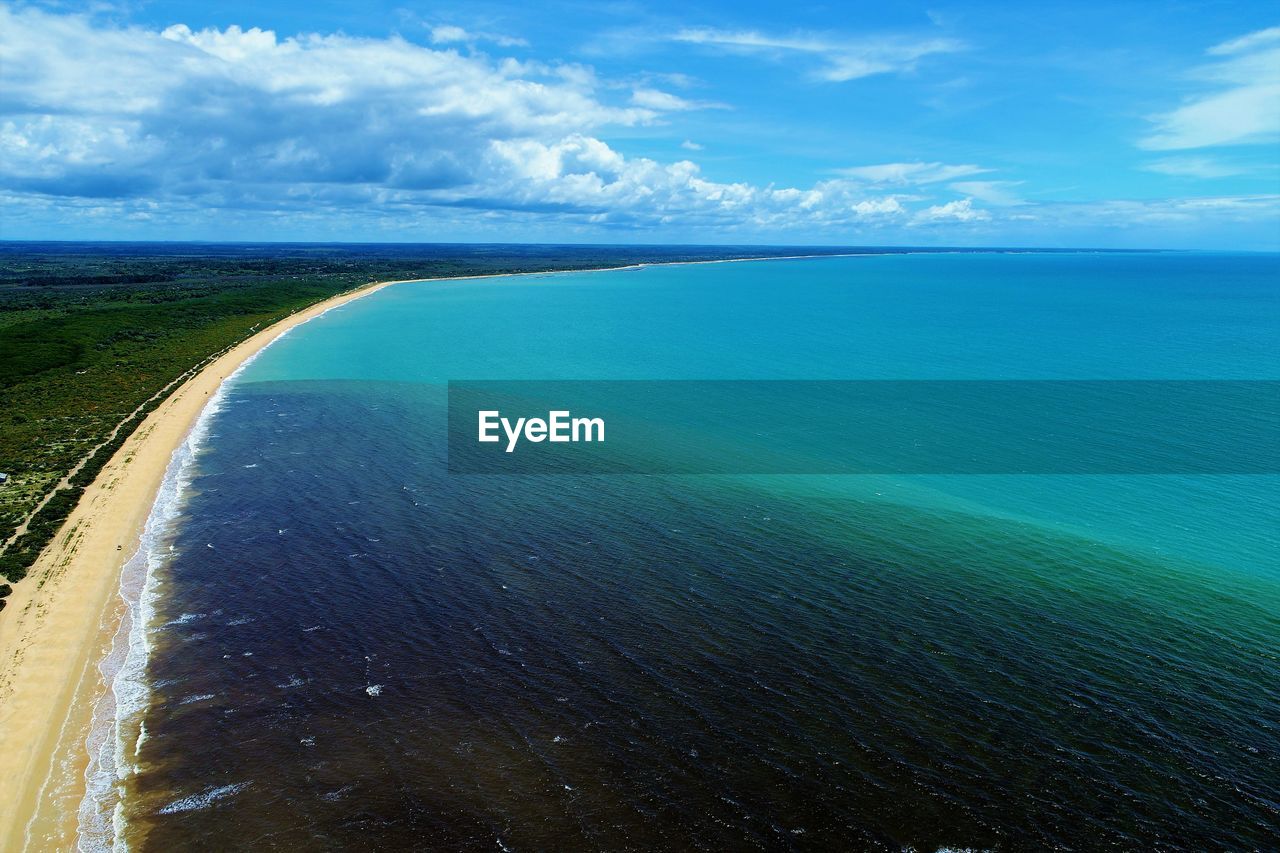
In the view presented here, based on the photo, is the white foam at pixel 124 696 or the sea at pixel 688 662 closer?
the white foam at pixel 124 696

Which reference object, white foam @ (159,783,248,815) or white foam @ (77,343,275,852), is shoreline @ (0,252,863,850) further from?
white foam @ (159,783,248,815)

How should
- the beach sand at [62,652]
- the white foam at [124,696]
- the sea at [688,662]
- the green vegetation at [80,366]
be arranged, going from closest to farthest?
1. the white foam at [124,696]
2. the sea at [688,662]
3. the beach sand at [62,652]
4. the green vegetation at [80,366]

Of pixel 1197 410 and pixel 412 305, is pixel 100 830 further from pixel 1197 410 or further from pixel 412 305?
pixel 412 305

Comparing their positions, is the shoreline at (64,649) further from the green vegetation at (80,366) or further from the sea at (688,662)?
the green vegetation at (80,366)

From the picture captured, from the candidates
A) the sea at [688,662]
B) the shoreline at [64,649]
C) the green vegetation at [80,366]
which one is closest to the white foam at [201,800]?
the sea at [688,662]

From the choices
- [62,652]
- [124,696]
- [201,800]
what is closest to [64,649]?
[62,652]

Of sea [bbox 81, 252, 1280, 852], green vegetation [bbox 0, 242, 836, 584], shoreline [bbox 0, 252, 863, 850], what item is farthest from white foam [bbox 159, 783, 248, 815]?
green vegetation [bbox 0, 242, 836, 584]
